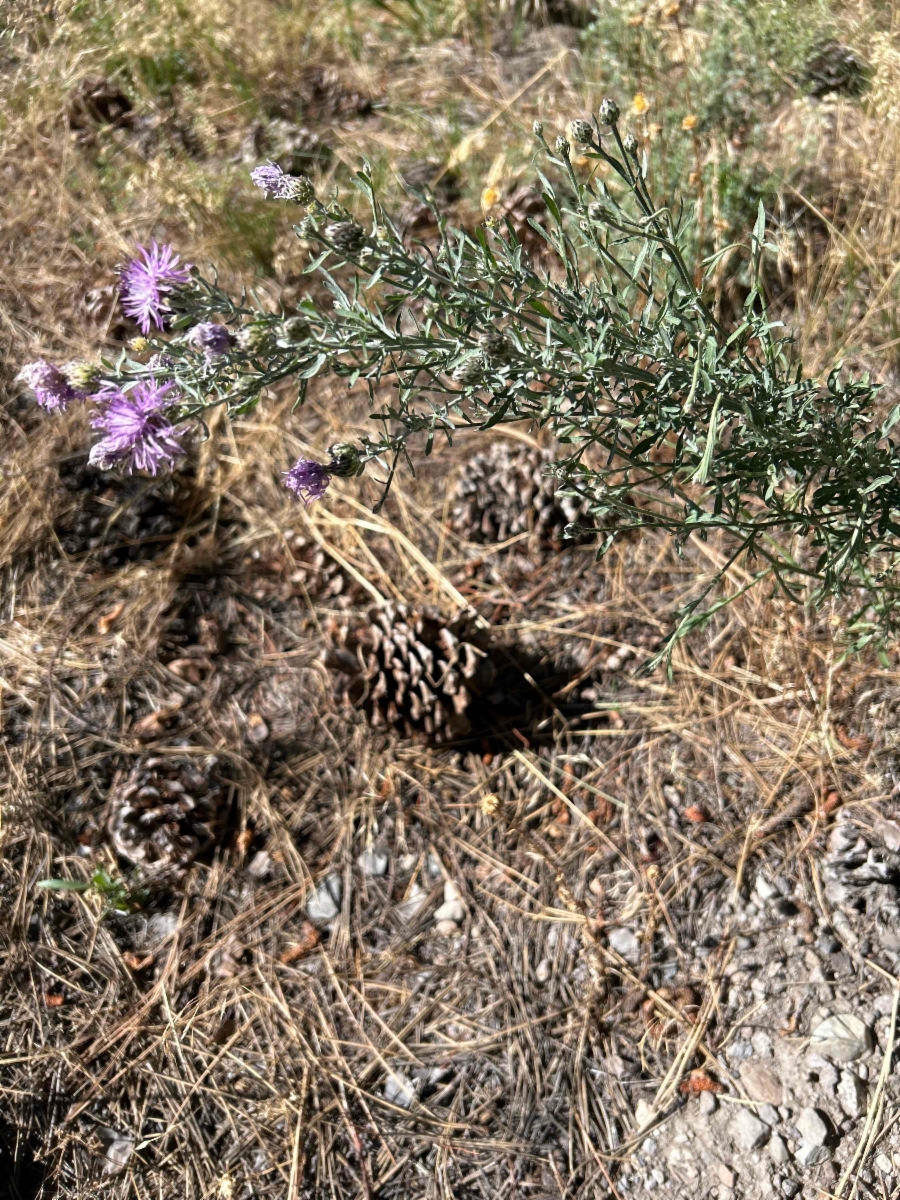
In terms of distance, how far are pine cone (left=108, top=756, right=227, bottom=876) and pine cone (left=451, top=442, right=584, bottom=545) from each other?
0.91m

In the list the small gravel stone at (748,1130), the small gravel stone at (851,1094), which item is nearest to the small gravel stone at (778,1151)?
the small gravel stone at (748,1130)

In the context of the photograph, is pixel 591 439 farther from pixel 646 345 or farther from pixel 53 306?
pixel 53 306

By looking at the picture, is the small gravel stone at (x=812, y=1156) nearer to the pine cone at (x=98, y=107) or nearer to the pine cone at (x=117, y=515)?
the pine cone at (x=117, y=515)

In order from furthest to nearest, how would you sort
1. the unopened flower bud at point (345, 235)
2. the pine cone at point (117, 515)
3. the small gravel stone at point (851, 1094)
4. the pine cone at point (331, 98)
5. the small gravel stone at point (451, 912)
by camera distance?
the pine cone at point (331, 98) < the pine cone at point (117, 515) < the small gravel stone at point (451, 912) < the small gravel stone at point (851, 1094) < the unopened flower bud at point (345, 235)

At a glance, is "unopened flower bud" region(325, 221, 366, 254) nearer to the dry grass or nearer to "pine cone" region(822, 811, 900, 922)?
the dry grass

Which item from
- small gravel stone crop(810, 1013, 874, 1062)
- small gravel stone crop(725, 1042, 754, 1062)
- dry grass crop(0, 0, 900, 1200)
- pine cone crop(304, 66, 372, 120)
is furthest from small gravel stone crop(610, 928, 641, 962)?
pine cone crop(304, 66, 372, 120)

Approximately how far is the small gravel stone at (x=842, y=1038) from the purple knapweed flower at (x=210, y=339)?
4.83ft

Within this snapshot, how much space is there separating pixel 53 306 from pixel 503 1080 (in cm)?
257

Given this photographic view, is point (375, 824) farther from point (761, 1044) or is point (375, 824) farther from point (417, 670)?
point (761, 1044)

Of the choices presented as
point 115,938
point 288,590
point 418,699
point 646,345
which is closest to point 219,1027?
point 115,938

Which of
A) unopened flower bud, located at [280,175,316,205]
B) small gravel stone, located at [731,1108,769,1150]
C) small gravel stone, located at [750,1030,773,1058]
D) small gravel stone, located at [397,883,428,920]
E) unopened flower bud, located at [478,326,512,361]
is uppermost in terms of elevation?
unopened flower bud, located at [280,175,316,205]

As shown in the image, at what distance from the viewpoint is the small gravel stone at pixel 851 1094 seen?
59.9 inches

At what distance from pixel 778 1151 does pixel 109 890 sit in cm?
134

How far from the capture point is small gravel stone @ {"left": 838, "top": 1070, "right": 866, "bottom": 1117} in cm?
152
